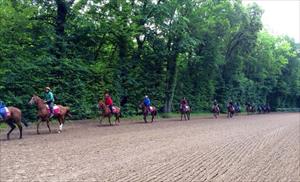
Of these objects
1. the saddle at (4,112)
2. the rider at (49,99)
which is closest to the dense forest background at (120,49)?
the rider at (49,99)

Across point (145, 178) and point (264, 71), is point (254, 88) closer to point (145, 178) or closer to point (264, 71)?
point (264, 71)

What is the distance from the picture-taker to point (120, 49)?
30.4 metres

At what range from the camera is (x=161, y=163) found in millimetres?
10844

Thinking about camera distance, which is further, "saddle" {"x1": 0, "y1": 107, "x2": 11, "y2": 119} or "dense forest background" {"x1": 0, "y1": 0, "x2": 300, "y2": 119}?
"dense forest background" {"x1": 0, "y1": 0, "x2": 300, "y2": 119}

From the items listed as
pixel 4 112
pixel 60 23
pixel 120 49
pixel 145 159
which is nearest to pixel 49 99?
pixel 4 112

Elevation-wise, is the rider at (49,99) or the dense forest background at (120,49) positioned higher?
the dense forest background at (120,49)

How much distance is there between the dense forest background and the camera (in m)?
22.7

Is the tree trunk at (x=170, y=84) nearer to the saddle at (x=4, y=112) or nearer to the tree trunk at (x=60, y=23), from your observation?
the tree trunk at (x=60, y=23)

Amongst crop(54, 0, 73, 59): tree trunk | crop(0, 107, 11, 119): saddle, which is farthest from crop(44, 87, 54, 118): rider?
crop(54, 0, 73, 59): tree trunk

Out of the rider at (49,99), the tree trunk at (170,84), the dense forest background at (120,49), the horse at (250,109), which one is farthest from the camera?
the horse at (250,109)

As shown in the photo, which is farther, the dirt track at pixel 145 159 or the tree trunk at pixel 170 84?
the tree trunk at pixel 170 84

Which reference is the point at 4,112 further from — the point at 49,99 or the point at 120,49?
the point at 120,49

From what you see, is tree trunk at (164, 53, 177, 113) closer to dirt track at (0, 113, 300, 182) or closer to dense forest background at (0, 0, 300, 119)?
dense forest background at (0, 0, 300, 119)

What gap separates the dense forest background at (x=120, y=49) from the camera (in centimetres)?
2266
